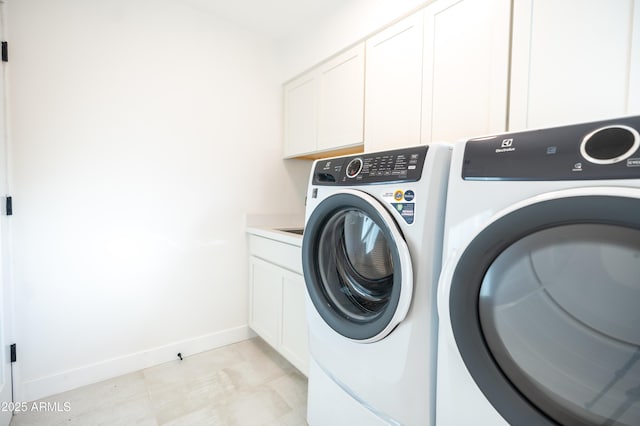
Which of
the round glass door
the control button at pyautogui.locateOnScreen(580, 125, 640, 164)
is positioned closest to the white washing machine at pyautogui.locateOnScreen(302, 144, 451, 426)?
the round glass door

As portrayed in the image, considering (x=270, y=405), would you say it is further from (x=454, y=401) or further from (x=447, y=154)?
(x=447, y=154)

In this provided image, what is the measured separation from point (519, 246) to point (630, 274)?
17 centimetres

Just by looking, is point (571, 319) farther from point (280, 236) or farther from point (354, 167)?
point (280, 236)

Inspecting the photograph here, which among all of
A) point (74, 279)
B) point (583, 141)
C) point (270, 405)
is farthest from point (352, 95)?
point (74, 279)

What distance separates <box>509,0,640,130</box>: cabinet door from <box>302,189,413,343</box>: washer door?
722 millimetres

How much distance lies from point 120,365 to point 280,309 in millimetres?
1072

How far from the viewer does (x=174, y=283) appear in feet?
6.58

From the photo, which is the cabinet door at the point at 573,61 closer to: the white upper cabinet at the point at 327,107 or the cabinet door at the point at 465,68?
the cabinet door at the point at 465,68

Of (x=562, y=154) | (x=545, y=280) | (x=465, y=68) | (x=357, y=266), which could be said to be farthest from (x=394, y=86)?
(x=545, y=280)

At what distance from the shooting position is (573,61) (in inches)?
38.6

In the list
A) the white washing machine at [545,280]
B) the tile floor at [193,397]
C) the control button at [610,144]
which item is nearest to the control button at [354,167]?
the white washing machine at [545,280]

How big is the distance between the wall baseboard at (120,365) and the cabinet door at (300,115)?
5.03 ft

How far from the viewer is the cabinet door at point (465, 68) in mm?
1152

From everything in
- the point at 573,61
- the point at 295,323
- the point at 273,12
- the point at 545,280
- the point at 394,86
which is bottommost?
the point at 295,323
